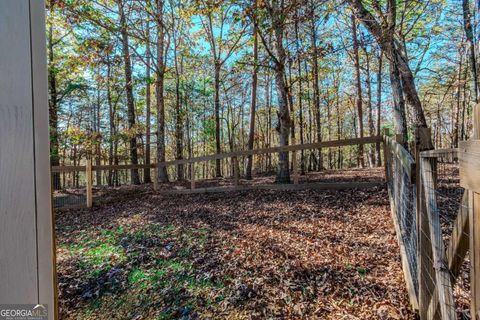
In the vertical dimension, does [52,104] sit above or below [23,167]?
above

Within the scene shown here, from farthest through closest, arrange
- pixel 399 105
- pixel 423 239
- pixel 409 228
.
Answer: pixel 399 105 < pixel 409 228 < pixel 423 239

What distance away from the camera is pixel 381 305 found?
7.44 ft

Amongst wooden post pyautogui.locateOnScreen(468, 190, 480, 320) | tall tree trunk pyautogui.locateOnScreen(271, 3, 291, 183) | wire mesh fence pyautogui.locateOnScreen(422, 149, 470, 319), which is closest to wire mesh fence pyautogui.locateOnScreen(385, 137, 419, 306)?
wire mesh fence pyautogui.locateOnScreen(422, 149, 470, 319)

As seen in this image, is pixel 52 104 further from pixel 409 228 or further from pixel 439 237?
pixel 439 237

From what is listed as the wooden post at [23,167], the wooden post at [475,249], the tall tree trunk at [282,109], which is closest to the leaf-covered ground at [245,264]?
the wooden post at [475,249]

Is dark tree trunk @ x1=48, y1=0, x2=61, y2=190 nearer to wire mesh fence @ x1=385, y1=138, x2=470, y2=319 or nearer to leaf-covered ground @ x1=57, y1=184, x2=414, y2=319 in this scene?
leaf-covered ground @ x1=57, y1=184, x2=414, y2=319

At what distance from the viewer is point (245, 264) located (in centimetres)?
312

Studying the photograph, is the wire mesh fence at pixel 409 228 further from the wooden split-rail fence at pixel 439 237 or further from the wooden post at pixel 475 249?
the wooden post at pixel 475 249

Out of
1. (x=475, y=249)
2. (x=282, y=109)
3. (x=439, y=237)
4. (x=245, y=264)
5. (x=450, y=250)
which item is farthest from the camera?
(x=282, y=109)

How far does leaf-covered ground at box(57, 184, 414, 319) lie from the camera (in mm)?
2426

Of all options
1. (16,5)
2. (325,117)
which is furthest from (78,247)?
(325,117)

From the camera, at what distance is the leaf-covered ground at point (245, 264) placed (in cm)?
243

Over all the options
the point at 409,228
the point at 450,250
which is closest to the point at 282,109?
the point at 409,228

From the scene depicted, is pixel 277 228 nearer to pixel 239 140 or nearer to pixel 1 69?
pixel 1 69
